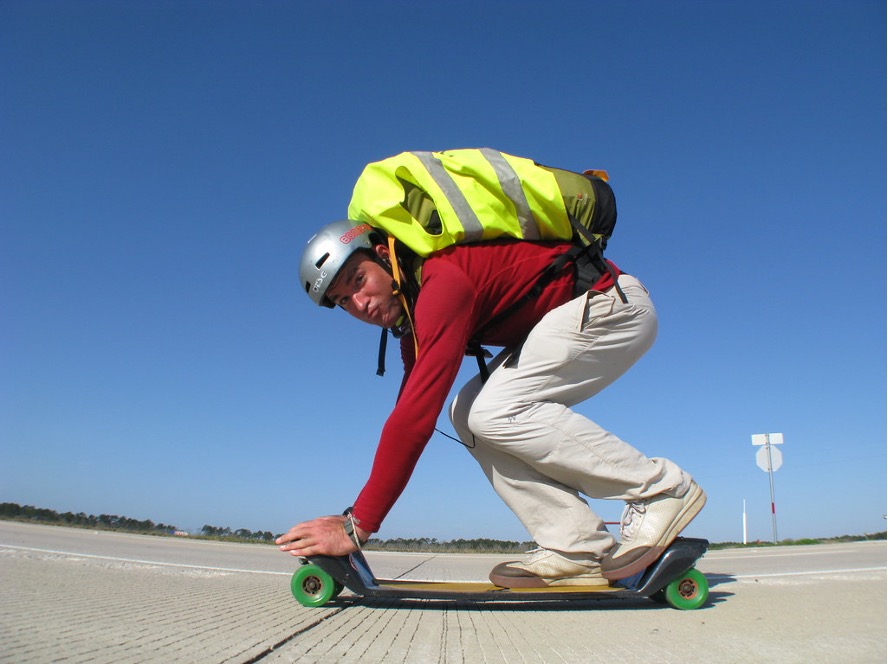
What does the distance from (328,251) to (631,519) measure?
5.45 feet

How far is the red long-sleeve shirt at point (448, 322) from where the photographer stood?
232 centimetres

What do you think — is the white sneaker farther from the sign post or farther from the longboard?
the sign post

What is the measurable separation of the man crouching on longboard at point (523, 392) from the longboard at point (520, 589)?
5 centimetres

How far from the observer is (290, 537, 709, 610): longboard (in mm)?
2283

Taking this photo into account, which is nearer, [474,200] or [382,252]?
[474,200]

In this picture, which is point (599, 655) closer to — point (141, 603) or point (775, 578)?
point (141, 603)

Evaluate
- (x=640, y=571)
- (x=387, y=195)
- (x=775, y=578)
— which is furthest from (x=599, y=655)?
(x=775, y=578)

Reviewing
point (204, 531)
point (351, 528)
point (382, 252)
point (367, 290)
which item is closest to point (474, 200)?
point (382, 252)

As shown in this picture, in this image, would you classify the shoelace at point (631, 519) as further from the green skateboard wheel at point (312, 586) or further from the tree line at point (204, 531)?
the tree line at point (204, 531)

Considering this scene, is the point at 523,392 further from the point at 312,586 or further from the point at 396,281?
the point at 312,586

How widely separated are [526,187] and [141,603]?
2.09 meters

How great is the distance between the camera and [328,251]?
2787 millimetres

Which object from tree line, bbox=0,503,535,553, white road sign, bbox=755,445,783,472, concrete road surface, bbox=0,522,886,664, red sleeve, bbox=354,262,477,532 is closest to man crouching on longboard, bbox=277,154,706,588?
red sleeve, bbox=354,262,477,532

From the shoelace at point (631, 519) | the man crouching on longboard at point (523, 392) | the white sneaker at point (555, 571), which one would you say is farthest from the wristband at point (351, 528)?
the shoelace at point (631, 519)
